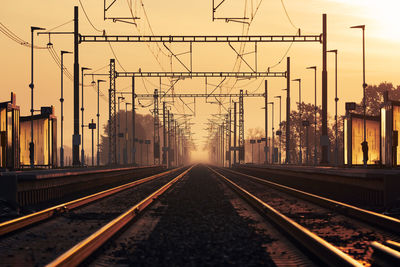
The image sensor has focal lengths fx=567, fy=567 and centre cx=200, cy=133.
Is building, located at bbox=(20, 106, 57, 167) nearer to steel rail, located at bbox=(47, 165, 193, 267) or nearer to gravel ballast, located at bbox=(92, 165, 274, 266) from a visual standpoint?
gravel ballast, located at bbox=(92, 165, 274, 266)

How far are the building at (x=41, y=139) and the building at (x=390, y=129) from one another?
22.1m

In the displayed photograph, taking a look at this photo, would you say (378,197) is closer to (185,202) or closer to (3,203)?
(185,202)

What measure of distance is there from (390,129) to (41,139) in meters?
23.3

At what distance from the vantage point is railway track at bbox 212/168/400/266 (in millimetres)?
7797

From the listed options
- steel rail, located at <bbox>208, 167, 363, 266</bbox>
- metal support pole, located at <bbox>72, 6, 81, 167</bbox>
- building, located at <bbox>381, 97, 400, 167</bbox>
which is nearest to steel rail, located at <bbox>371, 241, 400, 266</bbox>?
steel rail, located at <bbox>208, 167, 363, 266</bbox>

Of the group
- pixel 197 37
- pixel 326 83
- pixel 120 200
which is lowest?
pixel 120 200

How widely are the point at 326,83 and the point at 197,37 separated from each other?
10.9 meters

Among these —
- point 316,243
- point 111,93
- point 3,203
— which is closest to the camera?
point 316,243

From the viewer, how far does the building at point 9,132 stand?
1238 inches

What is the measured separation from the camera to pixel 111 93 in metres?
55.1

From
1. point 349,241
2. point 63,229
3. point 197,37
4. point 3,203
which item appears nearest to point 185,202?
point 3,203

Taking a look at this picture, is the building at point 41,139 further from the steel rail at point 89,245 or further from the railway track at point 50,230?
the steel rail at point 89,245

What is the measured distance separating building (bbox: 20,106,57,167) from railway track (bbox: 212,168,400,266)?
24928 millimetres

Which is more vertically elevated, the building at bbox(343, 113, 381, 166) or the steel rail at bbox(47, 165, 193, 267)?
the building at bbox(343, 113, 381, 166)
